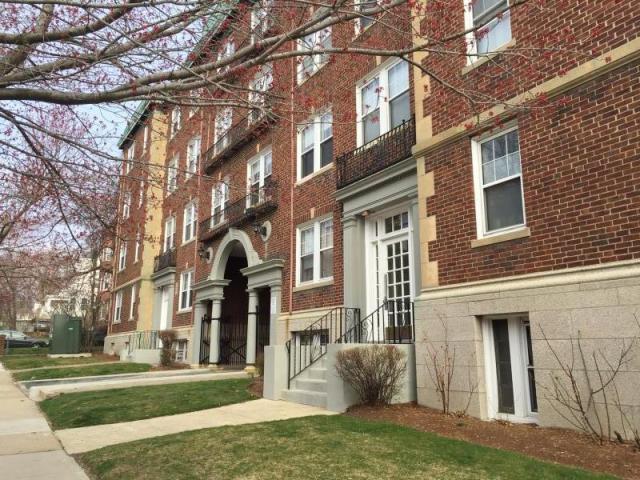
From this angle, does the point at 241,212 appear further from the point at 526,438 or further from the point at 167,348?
the point at 526,438

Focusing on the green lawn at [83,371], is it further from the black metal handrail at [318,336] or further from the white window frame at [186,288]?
the black metal handrail at [318,336]

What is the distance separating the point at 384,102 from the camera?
39.1 feet

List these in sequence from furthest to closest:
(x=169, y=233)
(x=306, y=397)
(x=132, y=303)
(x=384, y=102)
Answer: (x=132, y=303) → (x=169, y=233) → (x=384, y=102) → (x=306, y=397)

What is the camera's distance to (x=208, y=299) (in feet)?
63.3

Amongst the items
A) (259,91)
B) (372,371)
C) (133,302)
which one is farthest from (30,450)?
(133,302)

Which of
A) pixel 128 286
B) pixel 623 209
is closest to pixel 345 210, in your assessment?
pixel 623 209

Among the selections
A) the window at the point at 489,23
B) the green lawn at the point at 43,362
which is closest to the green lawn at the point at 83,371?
the green lawn at the point at 43,362

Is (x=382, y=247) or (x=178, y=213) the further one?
(x=178, y=213)

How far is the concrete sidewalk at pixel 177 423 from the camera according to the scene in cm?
734

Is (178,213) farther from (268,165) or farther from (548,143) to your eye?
(548,143)

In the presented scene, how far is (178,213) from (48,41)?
18.2 m

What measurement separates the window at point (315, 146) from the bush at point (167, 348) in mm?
8982

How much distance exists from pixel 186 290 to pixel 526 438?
57.5 feet

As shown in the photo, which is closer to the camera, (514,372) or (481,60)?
(514,372)
